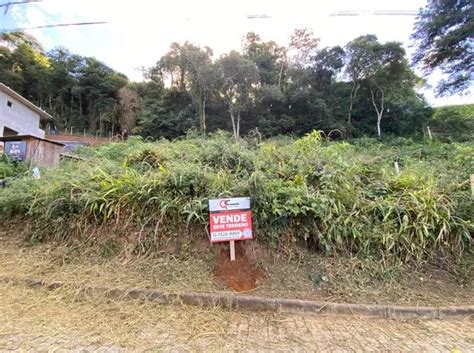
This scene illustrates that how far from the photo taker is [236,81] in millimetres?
19109

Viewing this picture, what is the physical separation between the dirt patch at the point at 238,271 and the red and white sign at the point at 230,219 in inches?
9.8

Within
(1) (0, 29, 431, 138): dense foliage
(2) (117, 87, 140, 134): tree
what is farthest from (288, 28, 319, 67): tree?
(2) (117, 87, 140, 134): tree

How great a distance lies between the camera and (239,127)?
20.7 m

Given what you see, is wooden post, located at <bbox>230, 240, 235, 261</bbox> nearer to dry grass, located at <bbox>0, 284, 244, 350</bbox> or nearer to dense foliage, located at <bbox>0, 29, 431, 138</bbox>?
dry grass, located at <bbox>0, 284, 244, 350</bbox>

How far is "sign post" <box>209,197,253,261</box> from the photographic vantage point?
262 centimetres

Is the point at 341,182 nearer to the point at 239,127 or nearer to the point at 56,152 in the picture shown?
the point at 56,152

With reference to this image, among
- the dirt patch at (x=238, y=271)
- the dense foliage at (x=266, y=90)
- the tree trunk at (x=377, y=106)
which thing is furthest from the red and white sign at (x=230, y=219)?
the tree trunk at (x=377, y=106)

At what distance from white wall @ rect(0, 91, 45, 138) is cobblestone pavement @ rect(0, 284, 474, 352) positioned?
1537cm

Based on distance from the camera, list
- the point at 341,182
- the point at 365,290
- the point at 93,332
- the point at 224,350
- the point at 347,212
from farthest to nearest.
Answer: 1. the point at 341,182
2. the point at 347,212
3. the point at 365,290
4. the point at 93,332
5. the point at 224,350

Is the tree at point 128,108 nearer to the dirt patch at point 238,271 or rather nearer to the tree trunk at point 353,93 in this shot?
the tree trunk at point 353,93

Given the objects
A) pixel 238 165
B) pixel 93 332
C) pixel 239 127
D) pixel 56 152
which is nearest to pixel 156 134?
pixel 239 127

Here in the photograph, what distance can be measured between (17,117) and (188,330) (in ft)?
58.0

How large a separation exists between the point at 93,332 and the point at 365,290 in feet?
7.51

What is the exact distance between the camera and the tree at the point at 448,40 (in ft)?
47.7
